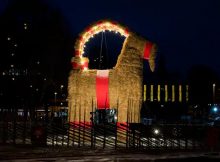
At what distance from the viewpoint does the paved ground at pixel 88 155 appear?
13.7m

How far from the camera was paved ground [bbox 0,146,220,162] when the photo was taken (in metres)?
13.7

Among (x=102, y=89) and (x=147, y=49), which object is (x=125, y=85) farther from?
(x=147, y=49)

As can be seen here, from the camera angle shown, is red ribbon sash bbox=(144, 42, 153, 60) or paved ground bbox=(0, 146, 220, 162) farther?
red ribbon sash bbox=(144, 42, 153, 60)

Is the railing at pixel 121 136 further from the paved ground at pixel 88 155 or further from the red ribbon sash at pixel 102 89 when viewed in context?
the red ribbon sash at pixel 102 89

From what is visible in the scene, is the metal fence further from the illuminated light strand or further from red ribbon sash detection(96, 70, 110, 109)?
the illuminated light strand

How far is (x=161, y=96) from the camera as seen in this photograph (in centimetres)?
7525

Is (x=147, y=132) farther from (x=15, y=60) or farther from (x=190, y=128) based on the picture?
(x=15, y=60)

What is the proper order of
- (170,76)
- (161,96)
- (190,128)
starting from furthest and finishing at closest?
(170,76), (161,96), (190,128)

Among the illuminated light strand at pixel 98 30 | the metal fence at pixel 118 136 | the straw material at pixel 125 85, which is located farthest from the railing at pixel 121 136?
the illuminated light strand at pixel 98 30

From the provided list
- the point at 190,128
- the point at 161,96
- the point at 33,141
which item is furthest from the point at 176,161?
the point at 161,96

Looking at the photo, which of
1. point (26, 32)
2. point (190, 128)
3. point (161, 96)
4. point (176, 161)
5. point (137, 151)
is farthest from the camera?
point (161, 96)

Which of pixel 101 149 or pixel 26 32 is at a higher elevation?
pixel 26 32

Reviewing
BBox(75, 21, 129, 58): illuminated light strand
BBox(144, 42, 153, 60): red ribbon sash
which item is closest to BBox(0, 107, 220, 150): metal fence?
BBox(144, 42, 153, 60): red ribbon sash

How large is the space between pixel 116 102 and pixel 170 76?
69038mm
